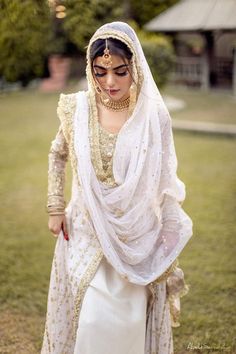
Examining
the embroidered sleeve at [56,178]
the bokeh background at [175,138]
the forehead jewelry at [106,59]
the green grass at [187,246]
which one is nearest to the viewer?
the forehead jewelry at [106,59]

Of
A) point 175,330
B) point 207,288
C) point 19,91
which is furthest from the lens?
point 19,91

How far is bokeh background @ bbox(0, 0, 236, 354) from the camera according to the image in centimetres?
311

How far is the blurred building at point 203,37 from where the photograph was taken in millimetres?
13070

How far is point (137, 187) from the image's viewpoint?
1.93 metres

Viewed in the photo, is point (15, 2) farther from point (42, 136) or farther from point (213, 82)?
point (213, 82)

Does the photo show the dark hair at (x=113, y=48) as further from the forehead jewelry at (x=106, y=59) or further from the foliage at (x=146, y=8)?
the foliage at (x=146, y=8)

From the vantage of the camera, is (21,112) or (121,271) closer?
(121,271)

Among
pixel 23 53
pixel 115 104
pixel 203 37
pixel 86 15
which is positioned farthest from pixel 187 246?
pixel 203 37

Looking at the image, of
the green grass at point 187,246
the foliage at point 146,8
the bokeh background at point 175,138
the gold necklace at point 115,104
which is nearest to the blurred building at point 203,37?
the bokeh background at point 175,138

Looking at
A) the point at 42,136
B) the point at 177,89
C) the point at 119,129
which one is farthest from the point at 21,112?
the point at 119,129

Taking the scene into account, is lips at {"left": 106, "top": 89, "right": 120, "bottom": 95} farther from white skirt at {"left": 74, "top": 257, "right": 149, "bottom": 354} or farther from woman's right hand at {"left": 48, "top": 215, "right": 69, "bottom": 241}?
white skirt at {"left": 74, "top": 257, "right": 149, "bottom": 354}

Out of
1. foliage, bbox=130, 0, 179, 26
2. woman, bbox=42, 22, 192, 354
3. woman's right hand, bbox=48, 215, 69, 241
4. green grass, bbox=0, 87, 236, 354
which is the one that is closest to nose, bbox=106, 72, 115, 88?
woman, bbox=42, 22, 192, 354

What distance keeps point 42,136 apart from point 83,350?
21.7ft

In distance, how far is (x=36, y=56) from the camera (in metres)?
14.1
